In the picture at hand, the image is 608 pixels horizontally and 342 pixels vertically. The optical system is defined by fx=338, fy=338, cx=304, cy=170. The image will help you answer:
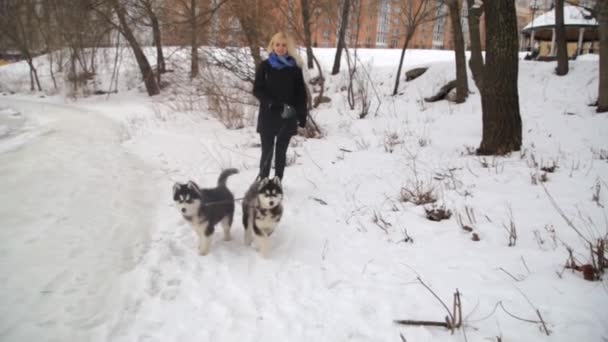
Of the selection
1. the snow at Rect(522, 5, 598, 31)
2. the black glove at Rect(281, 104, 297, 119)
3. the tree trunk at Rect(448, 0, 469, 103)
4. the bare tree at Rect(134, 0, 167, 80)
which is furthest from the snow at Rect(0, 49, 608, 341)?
the snow at Rect(522, 5, 598, 31)

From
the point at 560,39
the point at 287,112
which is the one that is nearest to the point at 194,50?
the point at 287,112

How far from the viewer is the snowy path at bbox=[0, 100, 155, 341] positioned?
2.84 meters

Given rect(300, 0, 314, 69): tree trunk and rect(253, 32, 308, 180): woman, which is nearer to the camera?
rect(253, 32, 308, 180): woman

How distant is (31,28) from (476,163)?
31102 millimetres

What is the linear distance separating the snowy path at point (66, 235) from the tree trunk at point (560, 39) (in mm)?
14695

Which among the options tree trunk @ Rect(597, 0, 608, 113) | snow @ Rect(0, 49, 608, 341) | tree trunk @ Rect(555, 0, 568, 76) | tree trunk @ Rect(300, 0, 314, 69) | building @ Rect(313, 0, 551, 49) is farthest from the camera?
building @ Rect(313, 0, 551, 49)

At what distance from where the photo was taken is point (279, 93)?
4.79 meters

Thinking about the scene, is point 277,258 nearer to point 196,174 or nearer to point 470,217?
point 470,217

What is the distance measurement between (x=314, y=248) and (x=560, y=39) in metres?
14.1

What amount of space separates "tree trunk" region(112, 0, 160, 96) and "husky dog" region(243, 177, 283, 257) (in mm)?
16567

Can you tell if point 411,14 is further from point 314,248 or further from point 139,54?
point 139,54

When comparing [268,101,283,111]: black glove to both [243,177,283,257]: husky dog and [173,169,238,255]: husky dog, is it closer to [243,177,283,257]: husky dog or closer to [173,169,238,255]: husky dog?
[173,169,238,255]: husky dog

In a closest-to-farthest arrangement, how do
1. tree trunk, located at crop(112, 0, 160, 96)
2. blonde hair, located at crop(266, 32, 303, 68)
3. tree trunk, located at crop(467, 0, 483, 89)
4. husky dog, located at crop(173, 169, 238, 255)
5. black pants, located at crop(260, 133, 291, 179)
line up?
husky dog, located at crop(173, 169, 238, 255), blonde hair, located at crop(266, 32, 303, 68), black pants, located at crop(260, 133, 291, 179), tree trunk, located at crop(467, 0, 483, 89), tree trunk, located at crop(112, 0, 160, 96)

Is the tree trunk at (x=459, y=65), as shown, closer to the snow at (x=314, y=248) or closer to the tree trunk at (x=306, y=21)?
the snow at (x=314, y=248)
